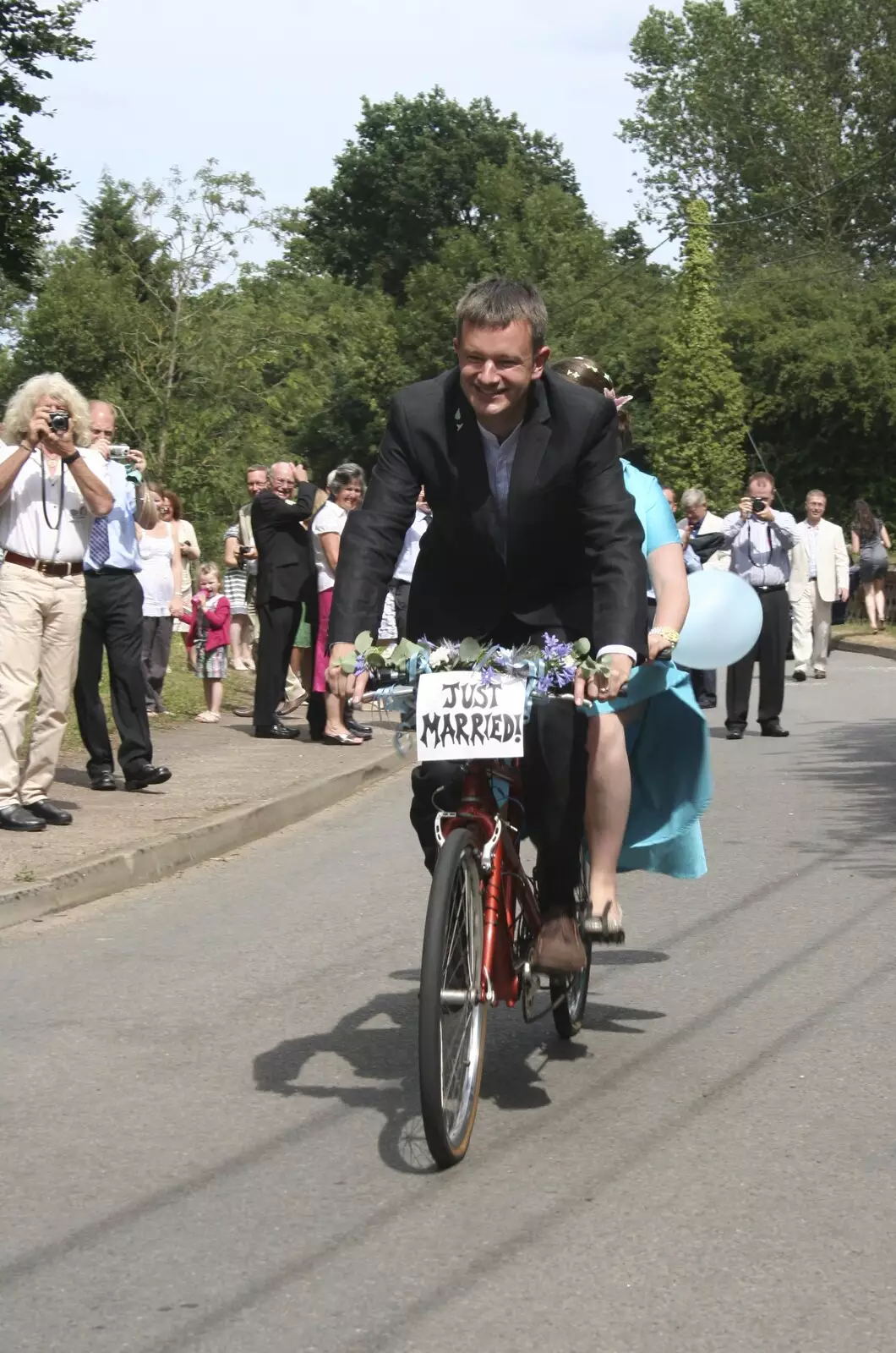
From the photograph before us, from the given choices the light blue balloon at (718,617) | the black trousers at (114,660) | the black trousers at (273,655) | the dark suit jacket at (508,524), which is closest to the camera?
the dark suit jacket at (508,524)

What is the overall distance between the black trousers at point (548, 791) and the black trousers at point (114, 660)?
6248mm

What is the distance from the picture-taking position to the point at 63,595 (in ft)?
33.8

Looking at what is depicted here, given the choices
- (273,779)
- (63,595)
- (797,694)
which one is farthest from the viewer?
(797,694)

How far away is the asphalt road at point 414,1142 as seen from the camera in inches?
156

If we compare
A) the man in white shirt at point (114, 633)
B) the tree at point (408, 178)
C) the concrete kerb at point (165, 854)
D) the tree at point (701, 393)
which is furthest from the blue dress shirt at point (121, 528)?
the tree at point (408, 178)

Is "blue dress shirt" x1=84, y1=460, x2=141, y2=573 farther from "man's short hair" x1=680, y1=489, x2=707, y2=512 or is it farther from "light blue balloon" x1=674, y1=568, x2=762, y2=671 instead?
"man's short hair" x1=680, y1=489, x2=707, y2=512

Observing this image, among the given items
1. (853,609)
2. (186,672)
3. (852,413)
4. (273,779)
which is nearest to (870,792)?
(273,779)

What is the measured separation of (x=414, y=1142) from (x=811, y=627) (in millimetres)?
18718

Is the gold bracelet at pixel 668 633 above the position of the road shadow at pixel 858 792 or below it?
above

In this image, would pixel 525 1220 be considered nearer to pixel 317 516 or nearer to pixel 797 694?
pixel 317 516

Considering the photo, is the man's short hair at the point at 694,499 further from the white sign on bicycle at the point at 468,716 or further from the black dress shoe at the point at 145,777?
the white sign on bicycle at the point at 468,716

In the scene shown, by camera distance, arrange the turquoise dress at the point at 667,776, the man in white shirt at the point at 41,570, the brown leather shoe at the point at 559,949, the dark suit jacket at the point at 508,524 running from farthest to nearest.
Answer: the man in white shirt at the point at 41,570, the turquoise dress at the point at 667,776, the brown leather shoe at the point at 559,949, the dark suit jacket at the point at 508,524

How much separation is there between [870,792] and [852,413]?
4172 cm

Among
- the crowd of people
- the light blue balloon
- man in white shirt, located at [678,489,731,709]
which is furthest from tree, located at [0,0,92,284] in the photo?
the light blue balloon
